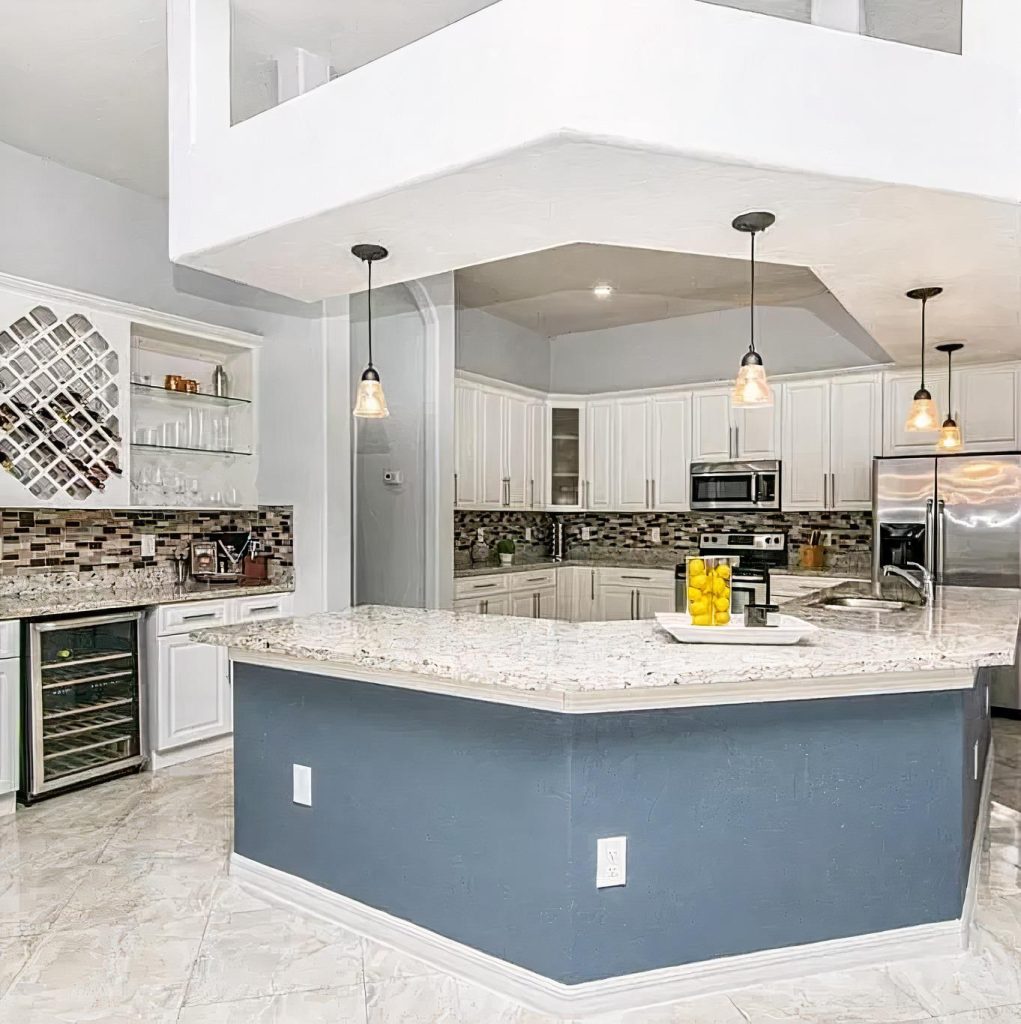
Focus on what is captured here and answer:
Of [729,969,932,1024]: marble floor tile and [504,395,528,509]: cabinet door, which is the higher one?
[504,395,528,509]: cabinet door

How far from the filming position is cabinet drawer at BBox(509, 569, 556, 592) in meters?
6.38

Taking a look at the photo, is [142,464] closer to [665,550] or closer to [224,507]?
[224,507]

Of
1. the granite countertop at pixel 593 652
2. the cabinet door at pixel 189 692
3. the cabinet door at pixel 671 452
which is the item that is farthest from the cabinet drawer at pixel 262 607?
the cabinet door at pixel 671 452

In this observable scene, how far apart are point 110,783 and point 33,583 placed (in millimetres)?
1038

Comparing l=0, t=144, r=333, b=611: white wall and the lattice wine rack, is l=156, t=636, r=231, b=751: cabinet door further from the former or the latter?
the lattice wine rack

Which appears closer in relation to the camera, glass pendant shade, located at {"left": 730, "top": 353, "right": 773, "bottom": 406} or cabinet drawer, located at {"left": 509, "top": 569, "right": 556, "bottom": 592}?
glass pendant shade, located at {"left": 730, "top": 353, "right": 773, "bottom": 406}

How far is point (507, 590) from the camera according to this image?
20.6 feet

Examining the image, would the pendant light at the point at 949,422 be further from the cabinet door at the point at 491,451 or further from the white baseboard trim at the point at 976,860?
the cabinet door at the point at 491,451

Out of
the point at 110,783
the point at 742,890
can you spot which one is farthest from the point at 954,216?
the point at 110,783

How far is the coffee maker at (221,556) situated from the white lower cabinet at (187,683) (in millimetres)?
391

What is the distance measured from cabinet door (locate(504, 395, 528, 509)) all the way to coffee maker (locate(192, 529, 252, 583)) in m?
2.25

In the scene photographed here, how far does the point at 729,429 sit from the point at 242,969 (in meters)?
5.08

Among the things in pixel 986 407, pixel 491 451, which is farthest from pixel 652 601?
pixel 986 407

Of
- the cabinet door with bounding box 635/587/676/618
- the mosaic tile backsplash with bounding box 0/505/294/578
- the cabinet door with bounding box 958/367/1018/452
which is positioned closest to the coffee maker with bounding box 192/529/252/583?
the mosaic tile backsplash with bounding box 0/505/294/578
